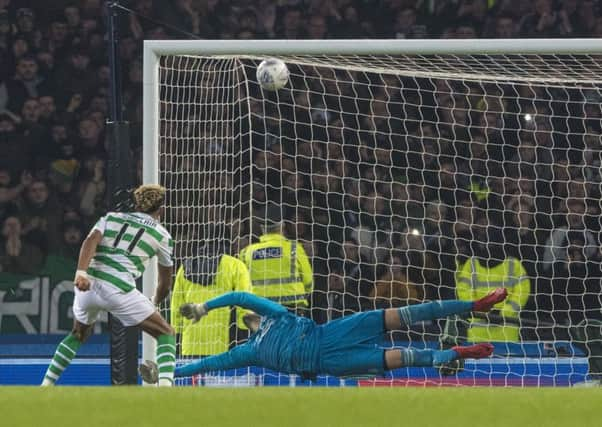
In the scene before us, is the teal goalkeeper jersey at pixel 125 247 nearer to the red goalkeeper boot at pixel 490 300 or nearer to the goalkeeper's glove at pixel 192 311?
the goalkeeper's glove at pixel 192 311

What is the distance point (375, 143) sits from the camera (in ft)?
35.3

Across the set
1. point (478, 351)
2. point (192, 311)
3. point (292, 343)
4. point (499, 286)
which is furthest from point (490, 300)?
point (192, 311)

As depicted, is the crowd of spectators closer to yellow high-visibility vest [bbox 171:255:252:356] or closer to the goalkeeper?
yellow high-visibility vest [bbox 171:255:252:356]

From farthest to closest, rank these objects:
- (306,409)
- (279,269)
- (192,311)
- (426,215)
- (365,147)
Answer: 1. (426,215)
2. (365,147)
3. (279,269)
4. (192,311)
5. (306,409)

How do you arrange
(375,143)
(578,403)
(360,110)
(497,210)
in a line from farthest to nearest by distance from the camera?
(360,110)
(375,143)
(497,210)
(578,403)

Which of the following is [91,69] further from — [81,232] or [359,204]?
[359,204]

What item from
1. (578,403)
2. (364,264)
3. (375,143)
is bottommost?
(578,403)

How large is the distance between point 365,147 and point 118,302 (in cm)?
292

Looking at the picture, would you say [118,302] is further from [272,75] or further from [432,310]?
[432,310]

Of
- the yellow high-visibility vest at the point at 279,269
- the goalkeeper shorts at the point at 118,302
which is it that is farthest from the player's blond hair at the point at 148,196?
the yellow high-visibility vest at the point at 279,269

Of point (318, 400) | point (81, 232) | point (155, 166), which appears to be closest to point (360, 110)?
point (81, 232)

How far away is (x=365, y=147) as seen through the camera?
402 inches

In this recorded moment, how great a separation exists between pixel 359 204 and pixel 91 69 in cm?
372

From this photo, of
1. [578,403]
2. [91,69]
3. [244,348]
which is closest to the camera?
[578,403]
